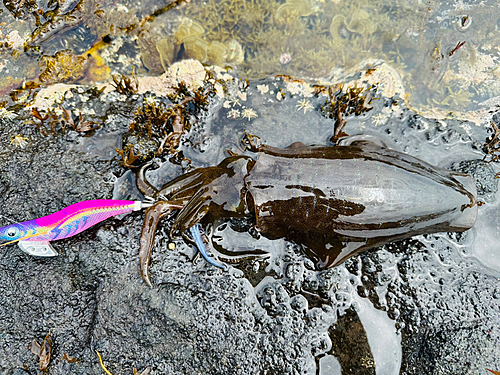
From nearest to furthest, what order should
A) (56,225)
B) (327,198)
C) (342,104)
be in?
(56,225) → (327,198) → (342,104)

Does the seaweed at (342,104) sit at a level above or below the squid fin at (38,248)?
above

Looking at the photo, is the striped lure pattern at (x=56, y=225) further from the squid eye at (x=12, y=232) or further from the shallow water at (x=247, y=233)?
the shallow water at (x=247, y=233)

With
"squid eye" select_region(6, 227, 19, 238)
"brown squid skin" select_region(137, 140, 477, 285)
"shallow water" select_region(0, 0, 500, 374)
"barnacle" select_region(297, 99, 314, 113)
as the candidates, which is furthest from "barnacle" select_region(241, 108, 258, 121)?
"squid eye" select_region(6, 227, 19, 238)

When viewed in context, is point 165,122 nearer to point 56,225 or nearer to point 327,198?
point 56,225

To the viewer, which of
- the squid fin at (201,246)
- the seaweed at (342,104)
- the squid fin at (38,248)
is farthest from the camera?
the seaweed at (342,104)

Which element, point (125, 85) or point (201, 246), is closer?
point (201, 246)

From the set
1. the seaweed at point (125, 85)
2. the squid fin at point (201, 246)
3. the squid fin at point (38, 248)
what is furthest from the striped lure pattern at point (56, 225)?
the seaweed at point (125, 85)

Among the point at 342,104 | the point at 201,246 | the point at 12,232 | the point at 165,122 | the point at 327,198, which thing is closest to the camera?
the point at 12,232

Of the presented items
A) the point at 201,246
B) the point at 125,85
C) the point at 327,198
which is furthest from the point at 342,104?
the point at 125,85
